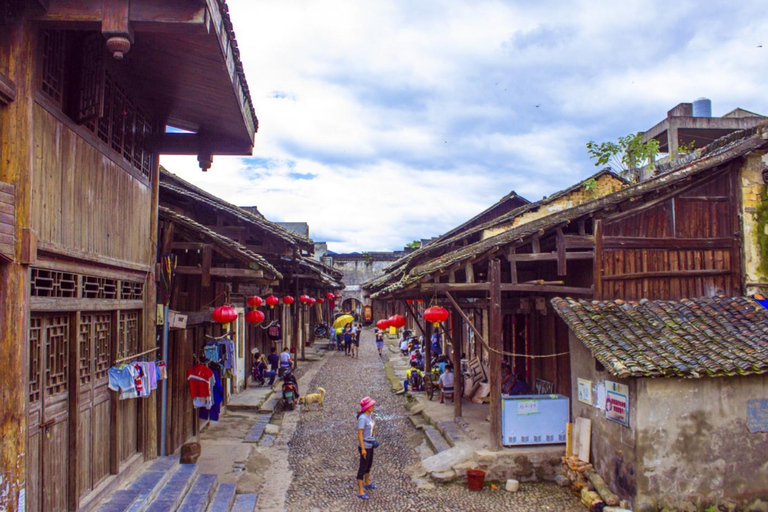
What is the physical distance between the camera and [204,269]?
10.5m

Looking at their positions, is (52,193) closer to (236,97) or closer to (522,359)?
(236,97)

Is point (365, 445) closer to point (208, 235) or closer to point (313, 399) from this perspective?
point (208, 235)

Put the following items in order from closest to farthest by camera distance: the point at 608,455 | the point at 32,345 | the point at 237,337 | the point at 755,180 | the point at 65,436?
the point at 32,345 < the point at 65,436 < the point at 608,455 < the point at 755,180 < the point at 237,337

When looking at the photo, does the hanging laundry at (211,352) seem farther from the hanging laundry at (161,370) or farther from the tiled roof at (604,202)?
the tiled roof at (604,202)

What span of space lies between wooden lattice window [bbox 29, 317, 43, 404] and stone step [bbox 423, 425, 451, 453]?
868 centimetres

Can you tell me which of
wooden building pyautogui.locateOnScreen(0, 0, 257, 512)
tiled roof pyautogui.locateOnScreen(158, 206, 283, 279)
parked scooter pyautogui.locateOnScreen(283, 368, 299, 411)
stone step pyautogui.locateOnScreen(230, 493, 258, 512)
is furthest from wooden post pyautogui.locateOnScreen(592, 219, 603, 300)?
parked scooter pyautogui.locateOnScreen(283, 368, 299, 411)

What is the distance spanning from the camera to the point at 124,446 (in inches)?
343

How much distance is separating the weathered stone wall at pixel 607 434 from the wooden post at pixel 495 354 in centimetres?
149

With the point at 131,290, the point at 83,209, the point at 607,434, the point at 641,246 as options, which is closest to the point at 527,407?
the point at 607,434

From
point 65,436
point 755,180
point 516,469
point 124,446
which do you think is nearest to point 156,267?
point 124,446

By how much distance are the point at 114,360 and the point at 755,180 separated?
41.0 ft

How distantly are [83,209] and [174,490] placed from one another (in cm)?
442

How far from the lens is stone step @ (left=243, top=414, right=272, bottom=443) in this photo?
13.5m

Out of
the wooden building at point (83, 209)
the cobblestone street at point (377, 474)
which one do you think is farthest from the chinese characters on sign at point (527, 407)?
the wooden building at point (83, 209)
